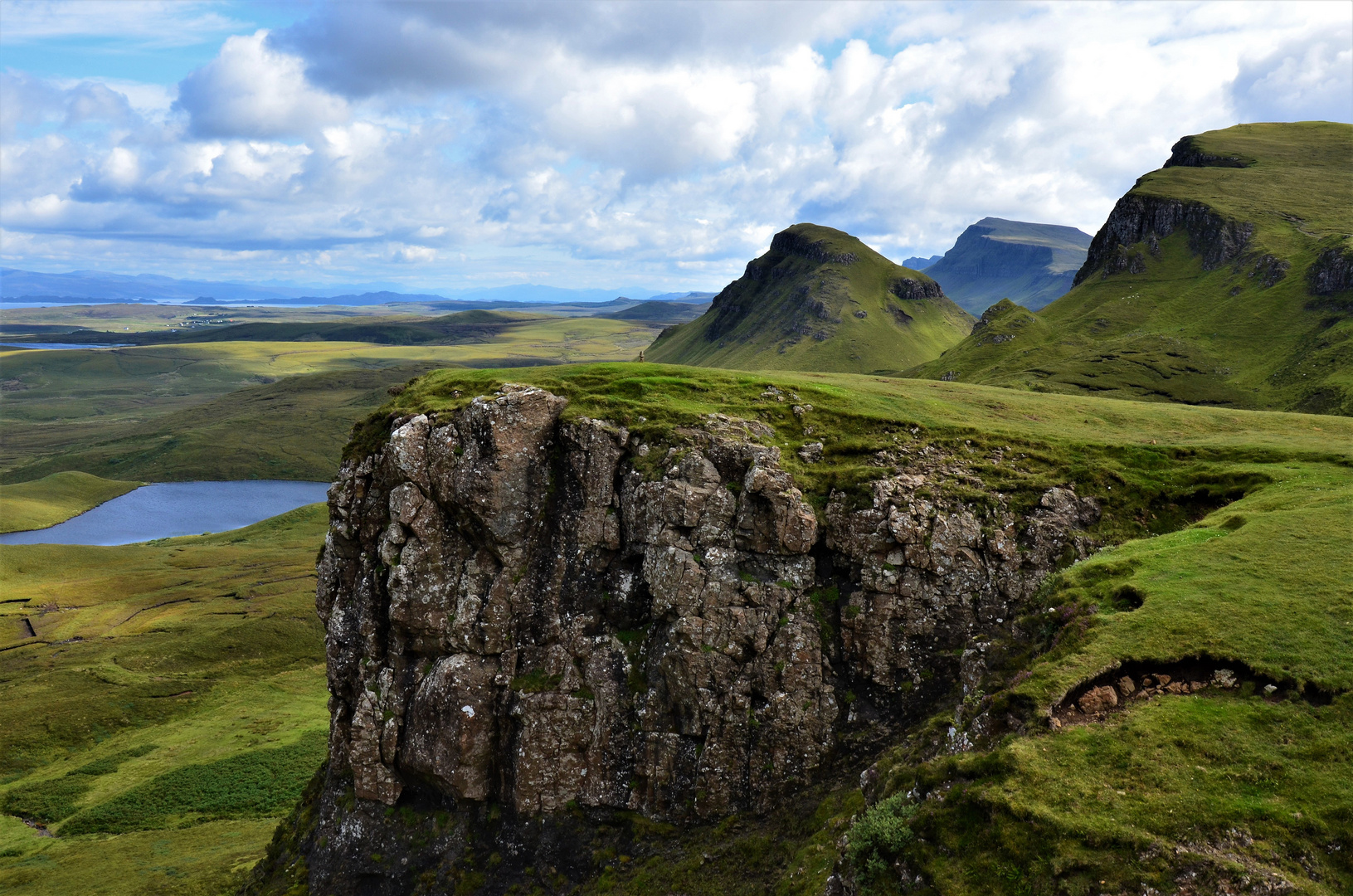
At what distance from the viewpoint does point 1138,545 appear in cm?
2655

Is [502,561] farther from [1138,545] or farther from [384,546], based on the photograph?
[1138,545]

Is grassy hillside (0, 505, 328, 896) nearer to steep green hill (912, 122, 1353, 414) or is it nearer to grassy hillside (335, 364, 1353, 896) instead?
grassy hillside (335, 364, 1353, 896)

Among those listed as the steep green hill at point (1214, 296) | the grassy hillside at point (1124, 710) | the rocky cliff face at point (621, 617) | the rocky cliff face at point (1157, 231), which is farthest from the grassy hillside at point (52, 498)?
the rocky cliff face at point (1157, 231)

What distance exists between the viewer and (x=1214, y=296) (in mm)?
127438

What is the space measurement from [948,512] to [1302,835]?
16618 mm

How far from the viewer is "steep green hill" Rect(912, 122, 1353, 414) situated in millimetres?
101500

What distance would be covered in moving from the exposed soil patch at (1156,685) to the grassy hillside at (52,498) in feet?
652

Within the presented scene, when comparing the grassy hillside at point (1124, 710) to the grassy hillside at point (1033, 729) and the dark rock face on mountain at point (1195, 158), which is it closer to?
the grassy hillside at point (1033, 729)

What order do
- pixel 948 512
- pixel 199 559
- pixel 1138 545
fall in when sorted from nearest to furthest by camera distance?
pixel 1138 545 → pixel 948 512 → pixel 199 559

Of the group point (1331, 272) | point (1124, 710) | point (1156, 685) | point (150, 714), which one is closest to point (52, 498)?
point (150, 714)

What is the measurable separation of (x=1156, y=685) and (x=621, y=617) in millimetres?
19920

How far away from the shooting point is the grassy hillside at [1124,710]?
14.8m

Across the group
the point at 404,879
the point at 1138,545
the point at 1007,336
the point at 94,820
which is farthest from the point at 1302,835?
the point at 1007,336

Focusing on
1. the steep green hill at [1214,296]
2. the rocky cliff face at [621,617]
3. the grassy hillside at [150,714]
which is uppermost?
the steep green hill at [1214,296]
